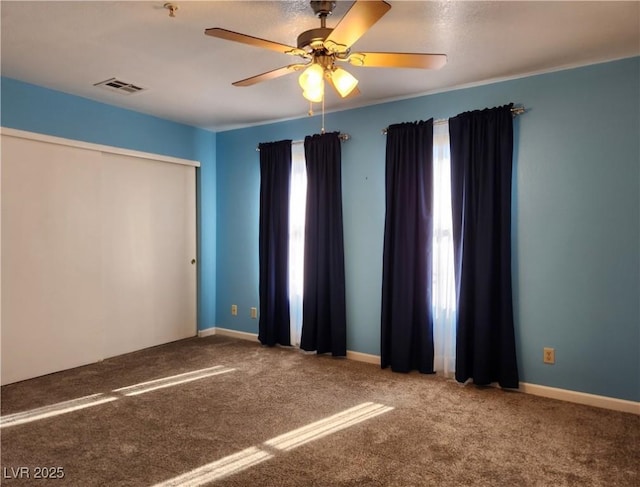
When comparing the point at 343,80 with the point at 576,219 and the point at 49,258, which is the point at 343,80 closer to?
the point at 576,219

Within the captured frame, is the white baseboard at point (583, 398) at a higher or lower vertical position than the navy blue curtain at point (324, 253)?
lower

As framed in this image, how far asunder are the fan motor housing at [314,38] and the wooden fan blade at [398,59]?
212mm

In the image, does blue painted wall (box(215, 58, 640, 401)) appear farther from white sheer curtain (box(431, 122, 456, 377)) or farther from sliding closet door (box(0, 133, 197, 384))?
sliding closet door (box(0, 133, 197, 384))

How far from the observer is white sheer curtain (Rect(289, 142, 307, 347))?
448 centimetres

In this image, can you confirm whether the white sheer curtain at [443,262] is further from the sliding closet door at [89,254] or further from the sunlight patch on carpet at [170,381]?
the sliding closet door at [89,254]

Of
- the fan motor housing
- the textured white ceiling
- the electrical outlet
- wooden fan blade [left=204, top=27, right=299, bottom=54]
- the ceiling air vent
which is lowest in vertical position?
the electrical outlet

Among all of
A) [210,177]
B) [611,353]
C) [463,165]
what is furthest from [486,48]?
[210,177]

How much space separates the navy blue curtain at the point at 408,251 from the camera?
366cm

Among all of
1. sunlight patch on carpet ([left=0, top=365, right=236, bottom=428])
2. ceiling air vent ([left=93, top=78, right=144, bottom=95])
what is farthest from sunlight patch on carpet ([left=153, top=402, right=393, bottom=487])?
ceiling air vent ([left=93, top=78, right=144, bottom=95])

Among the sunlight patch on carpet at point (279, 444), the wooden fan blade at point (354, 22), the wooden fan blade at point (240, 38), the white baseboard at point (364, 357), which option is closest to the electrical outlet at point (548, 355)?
the sunlight patch on carpet at point (279, 444)

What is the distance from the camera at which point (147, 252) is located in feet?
14.8

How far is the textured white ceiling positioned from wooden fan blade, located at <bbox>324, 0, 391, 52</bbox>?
381 mm

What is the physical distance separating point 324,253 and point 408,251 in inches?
33.8

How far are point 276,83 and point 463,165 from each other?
1631 mm
